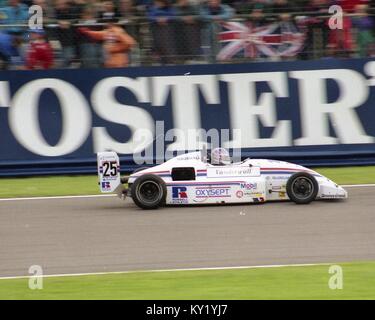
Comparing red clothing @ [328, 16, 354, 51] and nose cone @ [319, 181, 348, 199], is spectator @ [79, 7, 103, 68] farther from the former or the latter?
nose cone @ [319, 181, 348, 199]

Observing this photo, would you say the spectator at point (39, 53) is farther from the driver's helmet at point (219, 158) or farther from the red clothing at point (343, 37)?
the red clothing at point (343, 37)

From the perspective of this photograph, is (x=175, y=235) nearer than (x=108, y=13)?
Yes

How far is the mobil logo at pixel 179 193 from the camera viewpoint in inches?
483

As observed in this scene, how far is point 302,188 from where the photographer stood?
39.9 ft

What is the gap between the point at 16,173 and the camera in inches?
585

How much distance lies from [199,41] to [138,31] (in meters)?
0.98

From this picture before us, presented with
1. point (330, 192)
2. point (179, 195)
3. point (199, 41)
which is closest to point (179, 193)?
point (179, 195)

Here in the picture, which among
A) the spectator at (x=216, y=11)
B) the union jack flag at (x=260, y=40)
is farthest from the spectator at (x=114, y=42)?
the union jack flag at (x=260, y=40)

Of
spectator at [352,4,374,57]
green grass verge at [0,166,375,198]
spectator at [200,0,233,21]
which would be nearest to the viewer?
green grass verge at [0,166,375,198]

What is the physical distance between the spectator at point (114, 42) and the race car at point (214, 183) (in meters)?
3.12

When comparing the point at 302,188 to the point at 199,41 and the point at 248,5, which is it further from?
the point at 248,5

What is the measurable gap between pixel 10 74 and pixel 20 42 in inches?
21.1

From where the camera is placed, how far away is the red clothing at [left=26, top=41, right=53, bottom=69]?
14750 mm

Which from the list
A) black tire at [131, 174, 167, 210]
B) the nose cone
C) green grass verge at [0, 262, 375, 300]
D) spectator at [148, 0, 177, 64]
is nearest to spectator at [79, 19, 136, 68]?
spectator at [148, 0, 177, 64]
